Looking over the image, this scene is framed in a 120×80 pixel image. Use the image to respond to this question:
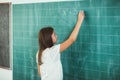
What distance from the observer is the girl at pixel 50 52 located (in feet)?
7.43

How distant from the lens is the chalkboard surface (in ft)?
11.1

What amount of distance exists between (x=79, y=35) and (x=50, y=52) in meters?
0.46

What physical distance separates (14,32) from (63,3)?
94 centimetres

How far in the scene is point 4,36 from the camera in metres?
3.48

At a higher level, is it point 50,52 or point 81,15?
point 81,15

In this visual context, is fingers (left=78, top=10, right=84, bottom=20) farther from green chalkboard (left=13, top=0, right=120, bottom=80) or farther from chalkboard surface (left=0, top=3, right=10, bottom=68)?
chalkboard surface (left=0, top=3, right=10, bottom=68)

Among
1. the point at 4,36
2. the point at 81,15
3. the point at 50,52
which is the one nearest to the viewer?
the point at 50,52

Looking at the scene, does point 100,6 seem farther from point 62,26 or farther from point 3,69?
point 3,69

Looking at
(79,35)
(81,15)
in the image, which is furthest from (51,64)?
(81,15)

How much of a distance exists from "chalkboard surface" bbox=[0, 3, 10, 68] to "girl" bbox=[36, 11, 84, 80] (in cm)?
124

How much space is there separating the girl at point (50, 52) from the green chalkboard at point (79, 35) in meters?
0.25

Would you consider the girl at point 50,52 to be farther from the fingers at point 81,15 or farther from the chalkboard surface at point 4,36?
the chalkboard surface at point 4,36

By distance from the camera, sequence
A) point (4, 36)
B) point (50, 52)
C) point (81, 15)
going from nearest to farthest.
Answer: point (50, 52) < point (81, 15) < point (4, 36)

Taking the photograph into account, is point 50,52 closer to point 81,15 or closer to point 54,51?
point 54,51
